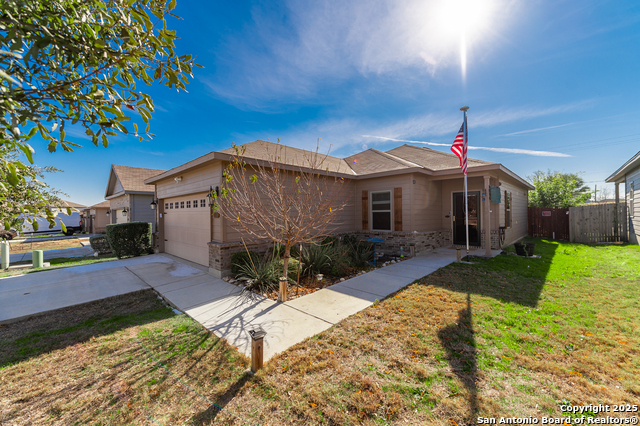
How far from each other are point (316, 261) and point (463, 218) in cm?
672

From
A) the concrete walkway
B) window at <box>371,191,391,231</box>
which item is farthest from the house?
the concrete walkway

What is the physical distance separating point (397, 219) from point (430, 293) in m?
4.15

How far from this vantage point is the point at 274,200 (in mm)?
4793

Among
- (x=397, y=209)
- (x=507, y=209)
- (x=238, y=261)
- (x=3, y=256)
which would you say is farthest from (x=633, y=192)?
(x=3, y=256)

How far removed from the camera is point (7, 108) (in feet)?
4.28

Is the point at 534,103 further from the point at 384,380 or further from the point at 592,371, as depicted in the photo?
the point at 384,380

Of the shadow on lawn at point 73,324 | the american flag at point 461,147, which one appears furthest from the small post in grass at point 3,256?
the american flag at point 461,147

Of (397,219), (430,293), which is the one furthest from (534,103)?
(430,293)

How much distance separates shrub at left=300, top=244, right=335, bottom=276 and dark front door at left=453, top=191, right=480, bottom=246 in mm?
6036

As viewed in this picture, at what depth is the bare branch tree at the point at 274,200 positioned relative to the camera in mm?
4656

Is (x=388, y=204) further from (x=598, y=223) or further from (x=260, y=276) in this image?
(x=598, y=223)

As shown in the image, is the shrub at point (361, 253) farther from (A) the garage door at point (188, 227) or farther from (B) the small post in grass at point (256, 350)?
(B) the small post in grass at point (256, 350)

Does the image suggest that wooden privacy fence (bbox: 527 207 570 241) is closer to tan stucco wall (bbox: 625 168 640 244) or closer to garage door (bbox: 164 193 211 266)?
tan stucco wall (bbox: 625 168 640 244)

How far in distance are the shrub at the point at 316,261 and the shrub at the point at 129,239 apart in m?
7.46
